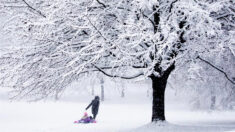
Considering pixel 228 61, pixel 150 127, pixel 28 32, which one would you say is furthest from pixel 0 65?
pixel 228 61

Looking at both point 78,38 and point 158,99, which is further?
point 158,99

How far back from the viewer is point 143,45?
10.5m

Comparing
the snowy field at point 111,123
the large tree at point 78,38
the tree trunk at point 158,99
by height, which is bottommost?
the snowy field at point 111,123

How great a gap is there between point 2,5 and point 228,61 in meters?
8.19

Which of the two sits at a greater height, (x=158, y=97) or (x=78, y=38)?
(x=78, y=38)

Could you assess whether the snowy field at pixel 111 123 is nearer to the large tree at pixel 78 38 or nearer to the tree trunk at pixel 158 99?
the tree trunk at pixel 158 99

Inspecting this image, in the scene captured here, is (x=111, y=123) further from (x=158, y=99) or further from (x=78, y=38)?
(x=78, y=38)

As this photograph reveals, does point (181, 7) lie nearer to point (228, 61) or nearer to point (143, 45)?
point (143, 45)

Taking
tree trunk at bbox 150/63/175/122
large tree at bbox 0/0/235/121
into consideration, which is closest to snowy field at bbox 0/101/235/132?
tree trunk at bbox 150/63/175/122

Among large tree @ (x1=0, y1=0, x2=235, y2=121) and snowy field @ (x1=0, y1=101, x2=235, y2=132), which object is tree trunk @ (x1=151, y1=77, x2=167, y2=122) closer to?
snowy field @ (x1=0, y1=101, x2=235, y2=132)

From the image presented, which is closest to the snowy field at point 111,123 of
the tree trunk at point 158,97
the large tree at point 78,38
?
the tree trunk at point 158,97

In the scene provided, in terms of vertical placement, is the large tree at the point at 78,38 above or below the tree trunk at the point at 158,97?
above

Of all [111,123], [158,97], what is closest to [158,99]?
[158,97]

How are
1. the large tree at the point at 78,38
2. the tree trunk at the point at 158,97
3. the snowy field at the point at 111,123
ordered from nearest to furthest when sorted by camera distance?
the large tree at the point at 78,38, the snowy field at the point at 111,123, the tree trunk at the point at 158,97
